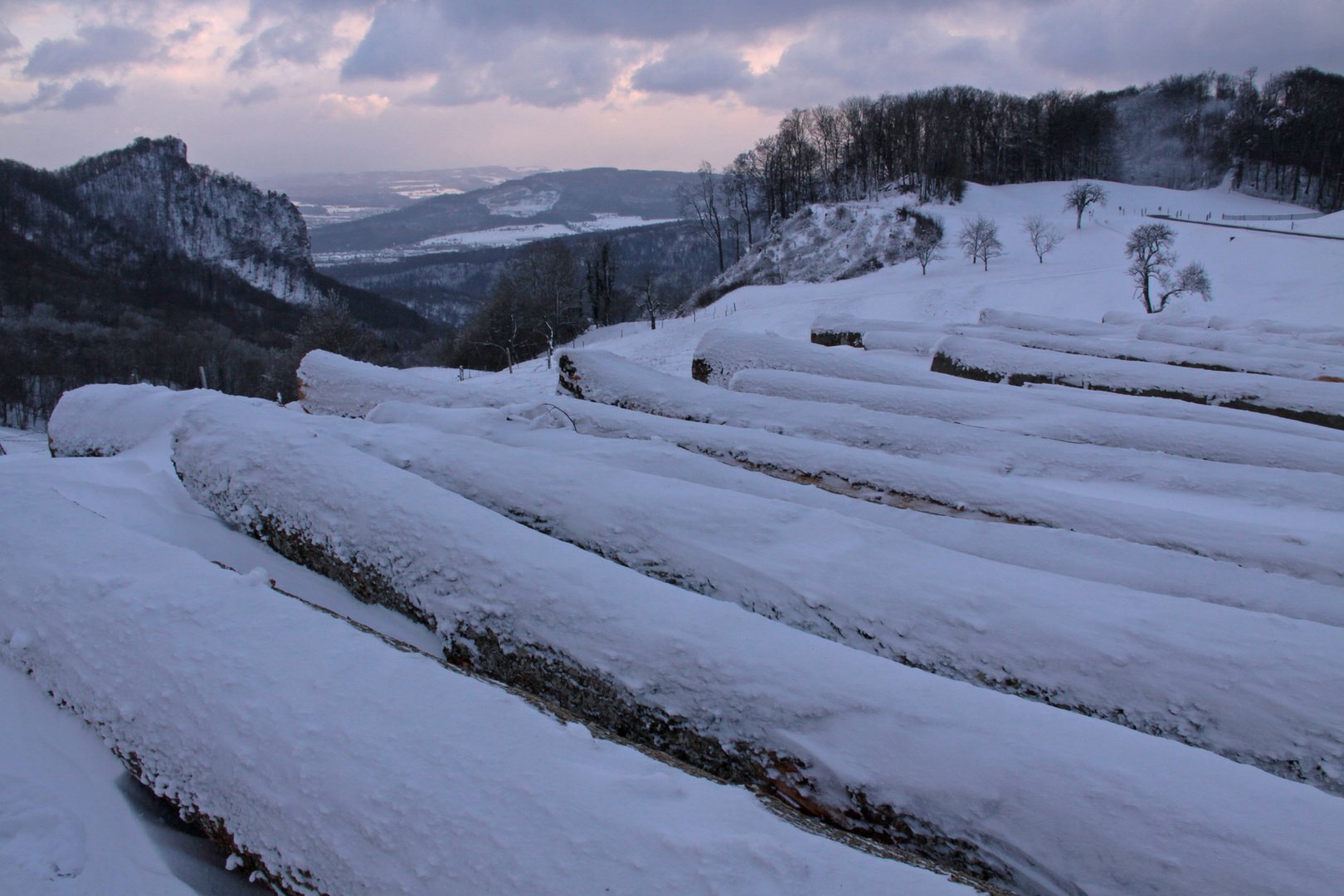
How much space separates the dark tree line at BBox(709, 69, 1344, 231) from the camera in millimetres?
54500

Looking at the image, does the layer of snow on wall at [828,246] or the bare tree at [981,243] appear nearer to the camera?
the bare tree at [981,243]

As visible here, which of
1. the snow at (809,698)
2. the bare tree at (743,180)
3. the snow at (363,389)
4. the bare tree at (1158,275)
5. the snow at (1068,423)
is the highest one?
the bare tree at (743,180)

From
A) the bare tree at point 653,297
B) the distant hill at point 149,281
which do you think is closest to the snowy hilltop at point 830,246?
the bare tree at point 653,297

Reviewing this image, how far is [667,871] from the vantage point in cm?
179

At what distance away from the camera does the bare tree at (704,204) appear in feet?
190

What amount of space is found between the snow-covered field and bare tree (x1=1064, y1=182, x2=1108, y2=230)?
162 ft

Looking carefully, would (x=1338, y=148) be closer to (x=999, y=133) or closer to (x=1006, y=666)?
(x=999, y=133)

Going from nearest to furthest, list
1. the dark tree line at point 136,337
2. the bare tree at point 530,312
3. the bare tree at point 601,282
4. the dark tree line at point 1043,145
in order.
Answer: the dark tree line at point 136,337 < the bare tree at point 530,312 < the bare tree at point 601,282 < the dark tree line at point 1043,145

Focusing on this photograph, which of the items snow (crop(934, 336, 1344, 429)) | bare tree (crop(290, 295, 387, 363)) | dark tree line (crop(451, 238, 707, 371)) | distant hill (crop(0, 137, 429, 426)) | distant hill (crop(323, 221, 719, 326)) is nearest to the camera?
snow (crop(934, 336, 1344, 429))

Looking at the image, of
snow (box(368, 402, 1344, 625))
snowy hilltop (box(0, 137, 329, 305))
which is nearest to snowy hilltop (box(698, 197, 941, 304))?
snow (box(368, 402, 1344, 625))

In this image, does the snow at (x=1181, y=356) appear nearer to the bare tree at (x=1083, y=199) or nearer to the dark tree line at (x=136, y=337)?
the dark tree line at (x=136, y=337)

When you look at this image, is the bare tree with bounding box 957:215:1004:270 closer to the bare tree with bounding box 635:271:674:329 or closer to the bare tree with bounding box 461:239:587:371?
the bare tree with bounding box 635:271:674:329

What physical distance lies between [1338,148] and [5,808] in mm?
79738

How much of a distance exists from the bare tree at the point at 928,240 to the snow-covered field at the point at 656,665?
39.6m
